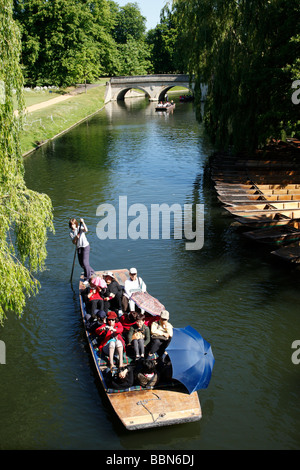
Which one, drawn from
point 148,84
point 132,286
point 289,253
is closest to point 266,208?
point 289,253

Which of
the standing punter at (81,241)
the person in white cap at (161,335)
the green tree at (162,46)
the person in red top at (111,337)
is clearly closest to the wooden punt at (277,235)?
the standing punter at (81,241)

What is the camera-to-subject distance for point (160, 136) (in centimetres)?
4694

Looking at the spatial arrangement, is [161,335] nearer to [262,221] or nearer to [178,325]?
[178,325]

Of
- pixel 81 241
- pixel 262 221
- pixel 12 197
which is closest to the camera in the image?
pixel 12 197

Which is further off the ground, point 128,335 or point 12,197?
point 12,197

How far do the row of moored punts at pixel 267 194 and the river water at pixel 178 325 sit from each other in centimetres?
91

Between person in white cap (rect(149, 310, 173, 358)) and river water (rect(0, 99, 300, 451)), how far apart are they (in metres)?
1.57

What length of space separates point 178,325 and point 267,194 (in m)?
10.9

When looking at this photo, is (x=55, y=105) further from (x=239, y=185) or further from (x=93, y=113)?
(x=239, y=185)

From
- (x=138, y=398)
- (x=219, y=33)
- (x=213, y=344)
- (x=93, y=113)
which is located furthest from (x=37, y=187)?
(x=93, y=113)

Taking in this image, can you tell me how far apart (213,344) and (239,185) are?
12.5m

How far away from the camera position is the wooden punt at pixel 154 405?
31.1 feet

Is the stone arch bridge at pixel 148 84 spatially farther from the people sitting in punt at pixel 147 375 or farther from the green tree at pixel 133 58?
the people sitting in punt at pixel 147 375

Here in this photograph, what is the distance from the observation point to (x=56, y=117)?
5266 centimetres
